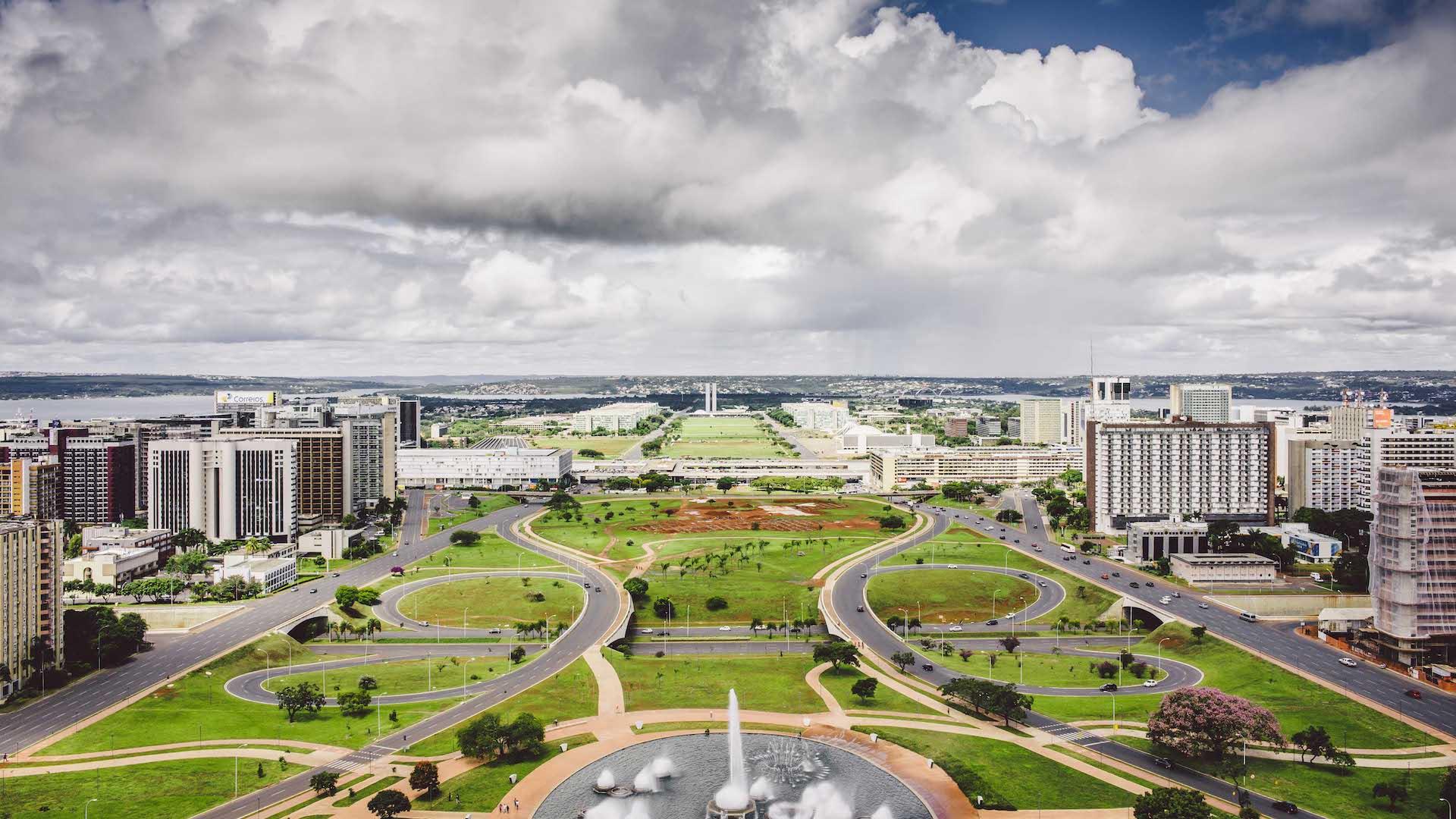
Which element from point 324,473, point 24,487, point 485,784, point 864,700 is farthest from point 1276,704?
point 24,487

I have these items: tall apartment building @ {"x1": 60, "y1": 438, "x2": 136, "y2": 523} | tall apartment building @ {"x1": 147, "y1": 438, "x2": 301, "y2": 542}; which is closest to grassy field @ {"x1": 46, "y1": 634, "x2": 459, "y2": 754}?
tall apartment building @ {"x1": 147, "y1": 438, "x2": 301, "y2": 542}

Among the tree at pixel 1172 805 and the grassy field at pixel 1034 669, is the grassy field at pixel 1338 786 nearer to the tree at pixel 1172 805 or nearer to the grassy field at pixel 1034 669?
the tree at pixel 1172 805

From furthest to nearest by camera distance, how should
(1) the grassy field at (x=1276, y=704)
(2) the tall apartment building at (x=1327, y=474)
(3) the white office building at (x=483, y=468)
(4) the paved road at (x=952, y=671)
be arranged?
1. (3) the white office building at (x=483, y=468)
2. (2) the tall apartment building at (x=1327, y=474)
3. (1) the grassy field at (x=1276, y=704)
4. (4) the paved road at (x=952, y=671)

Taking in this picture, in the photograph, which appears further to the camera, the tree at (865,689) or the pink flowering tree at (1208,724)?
the tree at (865,689)

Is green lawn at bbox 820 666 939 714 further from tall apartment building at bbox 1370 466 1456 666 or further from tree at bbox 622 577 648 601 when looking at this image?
tall apartment building at bbox 1370 466 1456 666

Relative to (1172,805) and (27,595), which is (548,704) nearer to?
(1172,805)

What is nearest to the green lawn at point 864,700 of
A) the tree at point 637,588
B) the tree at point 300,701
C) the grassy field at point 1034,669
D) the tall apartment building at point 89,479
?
the grassy field at point 1034,669

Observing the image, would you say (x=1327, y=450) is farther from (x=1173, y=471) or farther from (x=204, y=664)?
(x=204, y=664)
